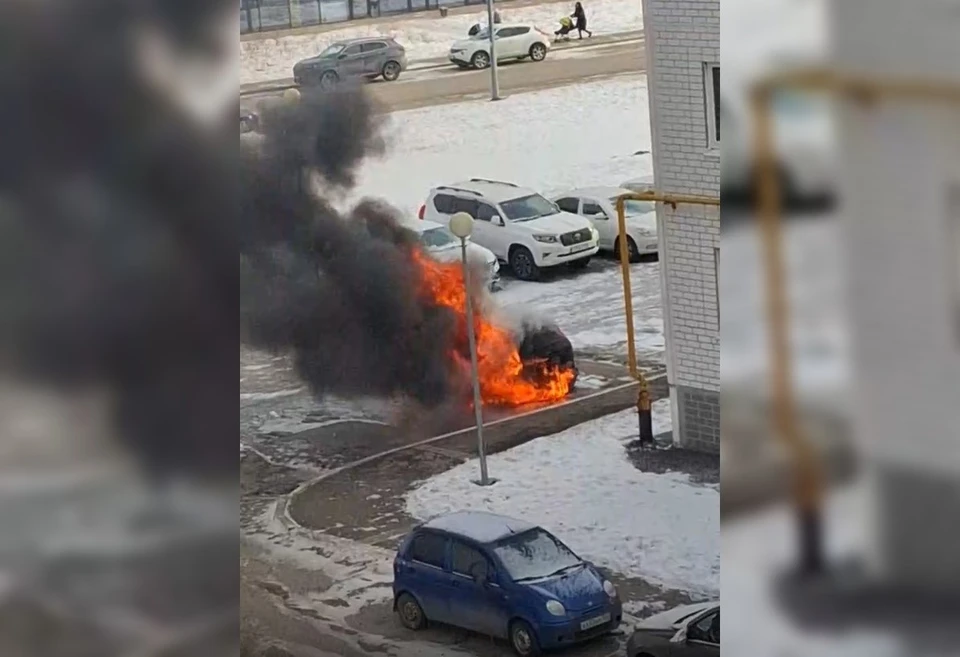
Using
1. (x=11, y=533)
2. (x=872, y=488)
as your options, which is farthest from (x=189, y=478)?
(x=872, y=488)

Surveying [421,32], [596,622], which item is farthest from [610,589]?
[421,32]

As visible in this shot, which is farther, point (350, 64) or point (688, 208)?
point (350, 64)

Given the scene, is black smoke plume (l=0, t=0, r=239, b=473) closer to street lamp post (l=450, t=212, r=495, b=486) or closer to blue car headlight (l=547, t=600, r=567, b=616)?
street lamp post (l=450, t=212, r=495, b=486)

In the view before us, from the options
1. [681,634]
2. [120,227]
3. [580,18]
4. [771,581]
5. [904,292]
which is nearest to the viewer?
[904,292]

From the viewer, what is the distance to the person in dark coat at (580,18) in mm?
2703

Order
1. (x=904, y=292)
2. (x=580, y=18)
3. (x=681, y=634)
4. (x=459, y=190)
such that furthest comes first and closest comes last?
(x=459, y=190) → (x=580, y=18) → (x=681, y=634) → (x=904, y=292)

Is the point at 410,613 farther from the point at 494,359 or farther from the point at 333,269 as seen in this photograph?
the point at 333,269

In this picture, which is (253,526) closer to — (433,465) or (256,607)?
(256,607)

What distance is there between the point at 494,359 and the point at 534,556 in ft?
1.28

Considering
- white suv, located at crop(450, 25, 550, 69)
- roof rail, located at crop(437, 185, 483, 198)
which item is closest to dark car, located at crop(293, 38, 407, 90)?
white suv, located at crop(450, 25, 550, 69)

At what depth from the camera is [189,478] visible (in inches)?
120

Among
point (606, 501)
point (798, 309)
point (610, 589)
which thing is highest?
point (798, 309)

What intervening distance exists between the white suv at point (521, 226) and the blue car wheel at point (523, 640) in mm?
669

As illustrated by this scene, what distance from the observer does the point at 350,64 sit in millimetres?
2869
